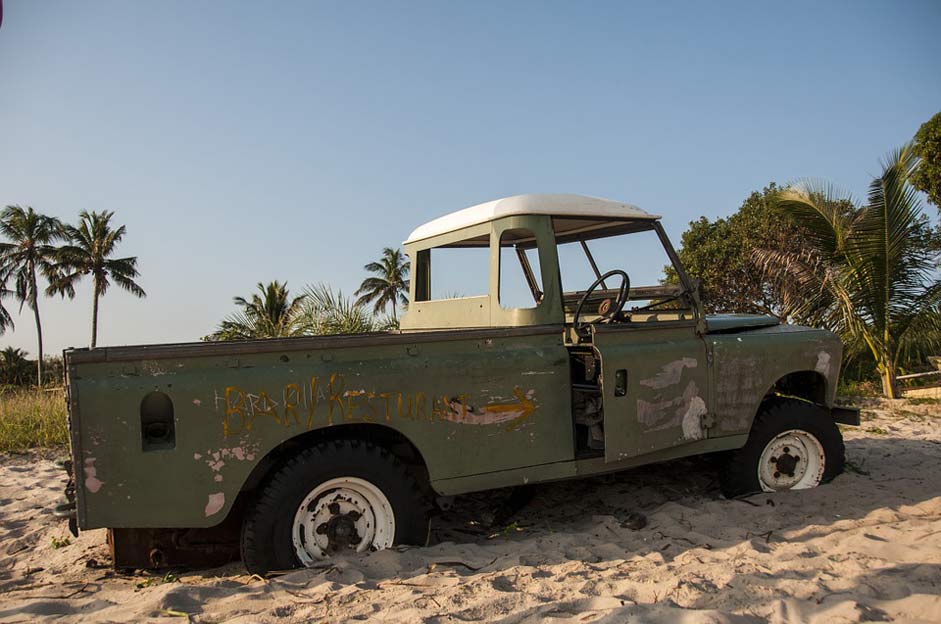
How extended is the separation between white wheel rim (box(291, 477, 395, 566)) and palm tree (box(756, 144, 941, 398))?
30.6ft

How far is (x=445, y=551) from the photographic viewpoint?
3875mm

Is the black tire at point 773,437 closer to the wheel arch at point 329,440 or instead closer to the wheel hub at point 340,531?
the wheel arch at point 329,440

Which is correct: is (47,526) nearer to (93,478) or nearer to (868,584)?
(93,478)

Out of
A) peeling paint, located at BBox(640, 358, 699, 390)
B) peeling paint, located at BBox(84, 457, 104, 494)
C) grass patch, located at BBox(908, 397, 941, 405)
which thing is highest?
peeling paint, located at BBox(640, 358, 699, 390)

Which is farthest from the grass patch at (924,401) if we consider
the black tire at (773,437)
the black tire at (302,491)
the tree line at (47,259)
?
the tree line at (47,259)

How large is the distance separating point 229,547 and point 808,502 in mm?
3742

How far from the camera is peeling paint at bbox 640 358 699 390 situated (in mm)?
→ 4418

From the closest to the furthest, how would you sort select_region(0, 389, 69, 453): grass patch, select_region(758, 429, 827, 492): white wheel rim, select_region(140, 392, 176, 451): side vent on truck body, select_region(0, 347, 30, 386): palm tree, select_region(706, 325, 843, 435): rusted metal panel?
select_region(140, 392, 176, 451): side vent on truck body < select_region(706, 325, 843, 435): rusted metal panel < select_region(758, 429, 827, 492): white wheel rim < select_region(0, 389, 69, 453): grass patch < select_region(0, 347, 30, 386): palm tree

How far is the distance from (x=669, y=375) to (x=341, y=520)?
2231 mm

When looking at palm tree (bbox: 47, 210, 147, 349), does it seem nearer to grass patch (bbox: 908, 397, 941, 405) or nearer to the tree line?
the tree line

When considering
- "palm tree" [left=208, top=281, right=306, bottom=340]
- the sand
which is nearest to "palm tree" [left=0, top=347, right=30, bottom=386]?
"palm tree" [left=208, top=281, right=306, bottom=340]

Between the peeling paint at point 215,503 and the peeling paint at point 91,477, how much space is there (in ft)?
1.64

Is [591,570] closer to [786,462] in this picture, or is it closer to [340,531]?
[340,531]

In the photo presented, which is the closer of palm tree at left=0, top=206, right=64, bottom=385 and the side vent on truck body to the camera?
the side vent on truck body
